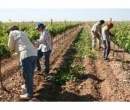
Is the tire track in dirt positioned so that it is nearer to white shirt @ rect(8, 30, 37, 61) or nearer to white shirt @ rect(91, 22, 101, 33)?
white shirt @ rect(8, 30, 37, 61)

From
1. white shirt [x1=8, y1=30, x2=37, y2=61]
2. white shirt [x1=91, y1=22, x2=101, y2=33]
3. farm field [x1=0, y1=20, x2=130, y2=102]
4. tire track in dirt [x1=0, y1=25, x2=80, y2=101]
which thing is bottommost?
farm field [x1=0, y1=20, x2=130, y2=102]

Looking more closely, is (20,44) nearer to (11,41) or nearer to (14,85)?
(11,41)

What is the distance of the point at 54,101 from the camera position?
695cm

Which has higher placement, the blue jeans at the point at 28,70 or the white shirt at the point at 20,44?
the white shirt at the point at 20,44

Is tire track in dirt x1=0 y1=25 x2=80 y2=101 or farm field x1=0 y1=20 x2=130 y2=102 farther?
farm field x1=0 y1=20 x2=130 y2=102

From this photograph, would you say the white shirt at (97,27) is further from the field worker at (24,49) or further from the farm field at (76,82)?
the field worker at (24,49)

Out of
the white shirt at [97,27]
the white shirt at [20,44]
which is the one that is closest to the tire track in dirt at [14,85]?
the white shirt at [20,44]

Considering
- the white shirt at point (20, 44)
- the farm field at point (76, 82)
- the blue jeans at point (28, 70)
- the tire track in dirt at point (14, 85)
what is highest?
the white shirt at point (20, 44)

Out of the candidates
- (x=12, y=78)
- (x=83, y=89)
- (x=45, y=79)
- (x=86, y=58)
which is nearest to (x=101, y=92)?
(x=83, y=89)

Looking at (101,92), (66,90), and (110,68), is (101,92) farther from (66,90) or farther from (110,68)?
(110,68)

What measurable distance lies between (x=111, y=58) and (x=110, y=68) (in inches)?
78.8

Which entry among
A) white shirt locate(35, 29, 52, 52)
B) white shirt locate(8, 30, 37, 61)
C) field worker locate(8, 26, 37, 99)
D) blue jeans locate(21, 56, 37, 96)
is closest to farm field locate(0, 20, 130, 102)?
blue jeans locate(21, 56, 37, 96)
